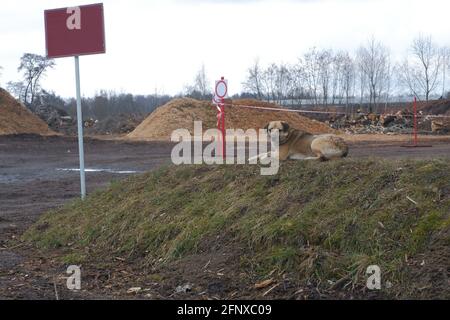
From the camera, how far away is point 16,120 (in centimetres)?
4156

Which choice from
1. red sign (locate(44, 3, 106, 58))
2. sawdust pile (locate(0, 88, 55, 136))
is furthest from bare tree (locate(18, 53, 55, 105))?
red sign (locate(44, 3, 106, 58))

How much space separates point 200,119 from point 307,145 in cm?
2952

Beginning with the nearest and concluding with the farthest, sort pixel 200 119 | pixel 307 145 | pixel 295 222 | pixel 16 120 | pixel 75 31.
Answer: pixel 295 222 < pixel 307 145 < pixel 75 31 < pixel 200 119 < pixel 16 120

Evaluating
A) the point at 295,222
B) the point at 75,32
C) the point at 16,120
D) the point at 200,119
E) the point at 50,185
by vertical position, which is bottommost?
the point at 50,185

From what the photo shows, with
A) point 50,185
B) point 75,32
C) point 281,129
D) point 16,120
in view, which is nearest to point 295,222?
point 281,129

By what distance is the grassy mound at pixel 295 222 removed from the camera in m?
5.23

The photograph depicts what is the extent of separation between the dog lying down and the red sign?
3413 mm

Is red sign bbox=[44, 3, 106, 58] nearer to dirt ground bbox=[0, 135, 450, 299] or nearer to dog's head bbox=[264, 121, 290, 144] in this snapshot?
dirt ground bbox=[0, 135, 450, 299]

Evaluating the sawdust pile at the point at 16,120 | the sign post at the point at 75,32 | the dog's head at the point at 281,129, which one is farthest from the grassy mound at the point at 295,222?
the sawdust pile at the point at 16,120

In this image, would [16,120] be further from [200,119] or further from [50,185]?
[50,185]

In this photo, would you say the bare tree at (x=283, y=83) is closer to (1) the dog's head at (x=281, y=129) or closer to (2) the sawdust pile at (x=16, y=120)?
(2) the sawdust pile at (x=16, y=120)

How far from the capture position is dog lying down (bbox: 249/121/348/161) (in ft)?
27.1

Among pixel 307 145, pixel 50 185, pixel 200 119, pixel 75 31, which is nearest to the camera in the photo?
pixel 307 145

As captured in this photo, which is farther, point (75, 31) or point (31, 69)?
point (31, 69)
